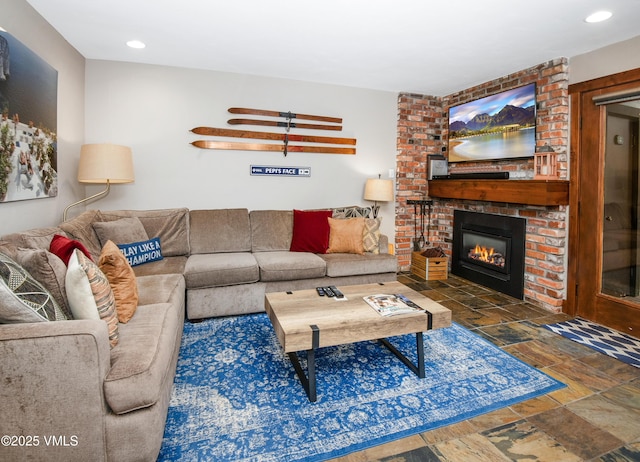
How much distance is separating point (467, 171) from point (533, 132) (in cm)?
98

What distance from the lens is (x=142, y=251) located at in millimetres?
3160

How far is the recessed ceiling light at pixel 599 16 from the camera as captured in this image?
8.24 ft

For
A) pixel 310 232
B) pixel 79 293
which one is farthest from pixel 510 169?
pixel 79 293

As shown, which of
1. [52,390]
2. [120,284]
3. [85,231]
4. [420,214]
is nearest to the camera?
[52,390]

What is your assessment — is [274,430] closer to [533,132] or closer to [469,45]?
[469,45]

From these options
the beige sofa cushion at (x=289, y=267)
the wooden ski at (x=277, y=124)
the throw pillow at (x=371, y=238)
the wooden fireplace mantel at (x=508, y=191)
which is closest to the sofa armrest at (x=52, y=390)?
the beige sofa cushion at (x=289, y=267)

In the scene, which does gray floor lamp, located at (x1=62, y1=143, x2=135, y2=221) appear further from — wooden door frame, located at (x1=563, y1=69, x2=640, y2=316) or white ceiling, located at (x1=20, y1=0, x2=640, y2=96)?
wooden door frame, located at (x1=563, y1=69, x2=640, y2=316)

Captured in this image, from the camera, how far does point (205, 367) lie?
2.35m

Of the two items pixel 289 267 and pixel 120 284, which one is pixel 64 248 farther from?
pixel 289 267

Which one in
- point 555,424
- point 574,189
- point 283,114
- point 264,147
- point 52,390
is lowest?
point 555,424

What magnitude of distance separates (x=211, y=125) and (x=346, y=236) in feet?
6.33

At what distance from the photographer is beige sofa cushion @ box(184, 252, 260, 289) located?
9.95ft

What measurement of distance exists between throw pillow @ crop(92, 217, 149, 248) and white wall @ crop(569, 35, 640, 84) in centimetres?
418

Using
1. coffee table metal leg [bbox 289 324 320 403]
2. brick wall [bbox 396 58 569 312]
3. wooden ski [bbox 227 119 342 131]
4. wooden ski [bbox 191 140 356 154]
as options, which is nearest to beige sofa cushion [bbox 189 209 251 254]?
wooden ski [bbox 191 140 356 154]
